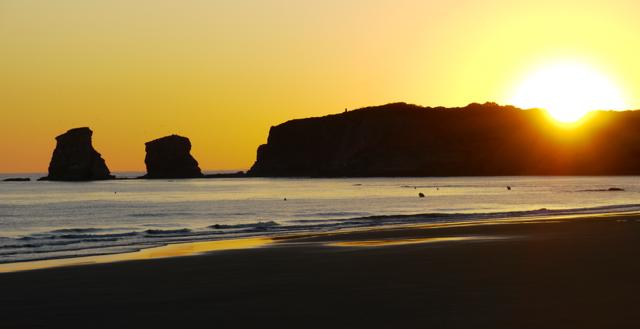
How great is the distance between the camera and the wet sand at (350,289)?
1201 cm

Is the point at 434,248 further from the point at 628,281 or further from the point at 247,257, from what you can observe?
the point at 628,281

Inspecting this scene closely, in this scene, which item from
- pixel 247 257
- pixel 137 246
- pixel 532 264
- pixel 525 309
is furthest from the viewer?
pixel 137 246

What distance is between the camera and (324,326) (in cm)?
1151

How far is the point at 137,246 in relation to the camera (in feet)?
99.1

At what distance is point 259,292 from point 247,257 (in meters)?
7.48

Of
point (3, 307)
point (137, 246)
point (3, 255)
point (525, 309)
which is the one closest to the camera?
point (525, 309)

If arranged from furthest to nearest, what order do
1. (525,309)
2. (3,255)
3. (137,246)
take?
(137,246)
(3,255)
(525,309)

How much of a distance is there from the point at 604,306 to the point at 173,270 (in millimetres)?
10767

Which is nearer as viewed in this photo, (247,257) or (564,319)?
(564,319)

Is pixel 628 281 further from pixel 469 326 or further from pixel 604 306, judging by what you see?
pixel 469 326

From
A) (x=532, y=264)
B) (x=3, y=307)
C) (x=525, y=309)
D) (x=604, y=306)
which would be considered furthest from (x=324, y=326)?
(x=532, y=264)

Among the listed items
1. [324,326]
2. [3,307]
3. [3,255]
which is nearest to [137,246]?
[3,255]

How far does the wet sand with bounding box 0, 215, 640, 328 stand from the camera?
12.0 metres

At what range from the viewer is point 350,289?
49.3 feet
